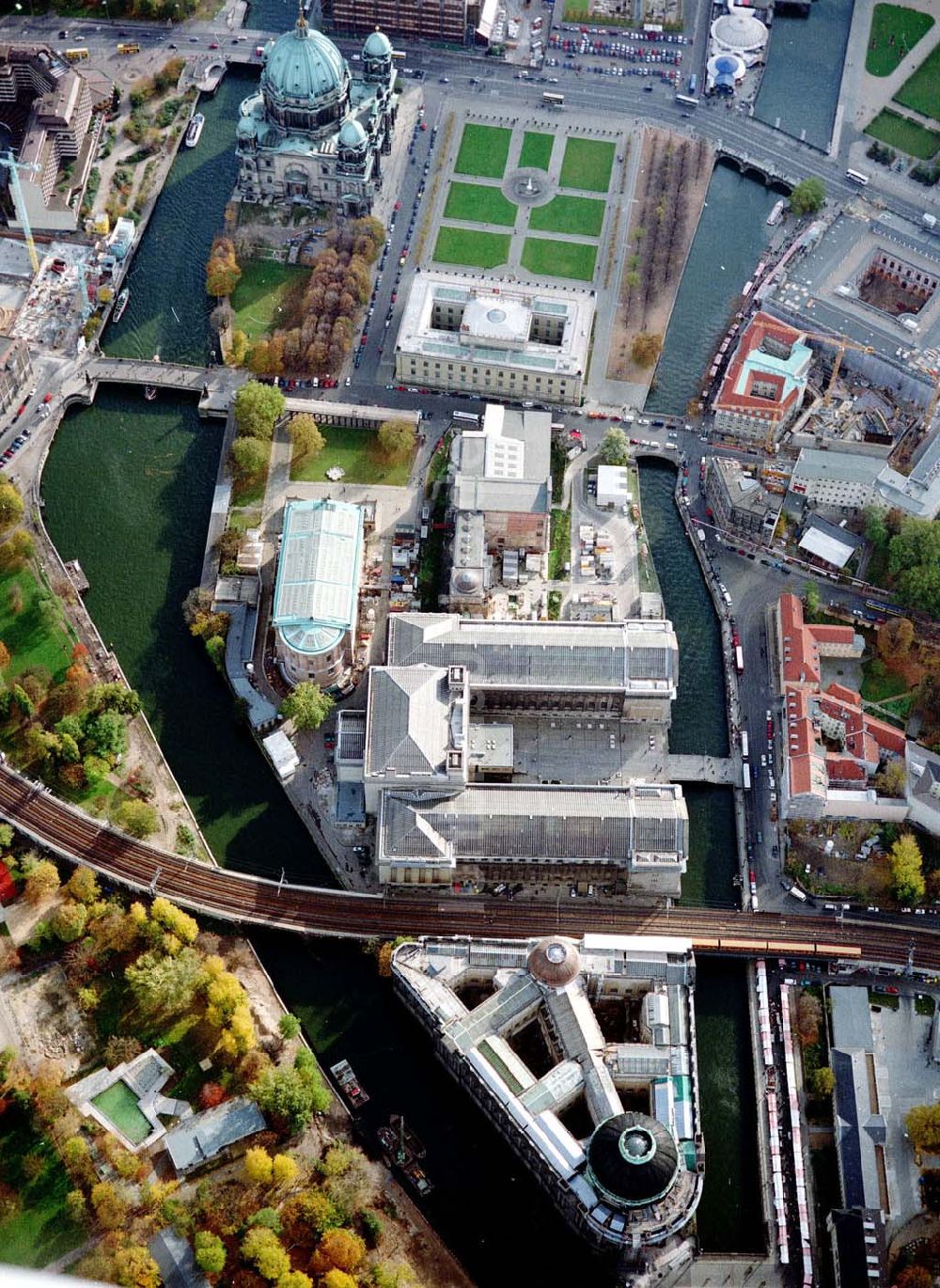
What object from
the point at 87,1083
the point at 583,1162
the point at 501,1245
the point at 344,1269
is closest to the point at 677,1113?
the point at 583,1162

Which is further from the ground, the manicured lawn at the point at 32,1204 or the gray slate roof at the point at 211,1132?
the gray slate roof at the point at 211,1132

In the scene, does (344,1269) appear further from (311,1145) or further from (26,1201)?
(26,1201)

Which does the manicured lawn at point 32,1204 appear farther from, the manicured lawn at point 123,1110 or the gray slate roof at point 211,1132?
the gray slate roof at point 211,1132

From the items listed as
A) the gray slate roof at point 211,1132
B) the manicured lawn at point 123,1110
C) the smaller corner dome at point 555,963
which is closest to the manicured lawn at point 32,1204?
Result: the manicured lawn at point 123,1110

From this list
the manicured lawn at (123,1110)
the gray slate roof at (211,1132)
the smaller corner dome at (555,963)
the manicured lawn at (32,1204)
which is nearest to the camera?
the manicured lawn at (32,1204)

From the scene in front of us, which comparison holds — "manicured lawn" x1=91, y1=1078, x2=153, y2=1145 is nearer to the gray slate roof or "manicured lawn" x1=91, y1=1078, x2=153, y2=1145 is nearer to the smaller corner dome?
the gray slate roof

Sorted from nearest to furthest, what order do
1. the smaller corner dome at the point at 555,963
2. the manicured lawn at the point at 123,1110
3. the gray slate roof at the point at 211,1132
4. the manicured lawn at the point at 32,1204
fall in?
the manicured lawn at the point at 32,1204 < the gray slate roof at the point at 211,1132 < the manicured lawn at the point at 123,1110 < the smaller corner dome at the point at 555,963
